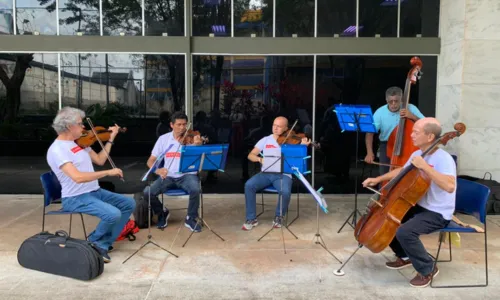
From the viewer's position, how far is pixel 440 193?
331cm

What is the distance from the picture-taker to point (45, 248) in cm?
355

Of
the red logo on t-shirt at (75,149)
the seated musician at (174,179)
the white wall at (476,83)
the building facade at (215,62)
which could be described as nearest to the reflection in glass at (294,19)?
the building facade at (215,62)

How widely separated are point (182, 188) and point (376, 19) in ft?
13.2

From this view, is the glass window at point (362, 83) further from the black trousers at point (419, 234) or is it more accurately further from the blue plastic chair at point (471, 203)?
the black trousers at point (419, 234)

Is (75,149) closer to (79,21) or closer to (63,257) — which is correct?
(63,257)

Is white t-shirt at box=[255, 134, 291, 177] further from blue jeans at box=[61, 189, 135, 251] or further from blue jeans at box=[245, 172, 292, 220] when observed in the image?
blue jeans at box=[61, 189, 135, 251]

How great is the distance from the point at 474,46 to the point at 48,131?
6385 millimetres

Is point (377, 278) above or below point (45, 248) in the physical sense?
below

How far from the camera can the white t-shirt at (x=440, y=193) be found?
318 cm

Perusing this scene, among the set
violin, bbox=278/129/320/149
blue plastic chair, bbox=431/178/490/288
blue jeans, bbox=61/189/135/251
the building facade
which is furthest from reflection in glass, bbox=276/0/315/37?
blue jeans, bbox=61/189/135/251

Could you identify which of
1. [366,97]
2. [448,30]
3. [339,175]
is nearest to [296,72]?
[366,97]

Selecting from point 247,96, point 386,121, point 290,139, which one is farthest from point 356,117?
point 247,96

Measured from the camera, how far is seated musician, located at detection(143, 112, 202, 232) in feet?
15.6

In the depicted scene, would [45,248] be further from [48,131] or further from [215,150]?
[48,131]
